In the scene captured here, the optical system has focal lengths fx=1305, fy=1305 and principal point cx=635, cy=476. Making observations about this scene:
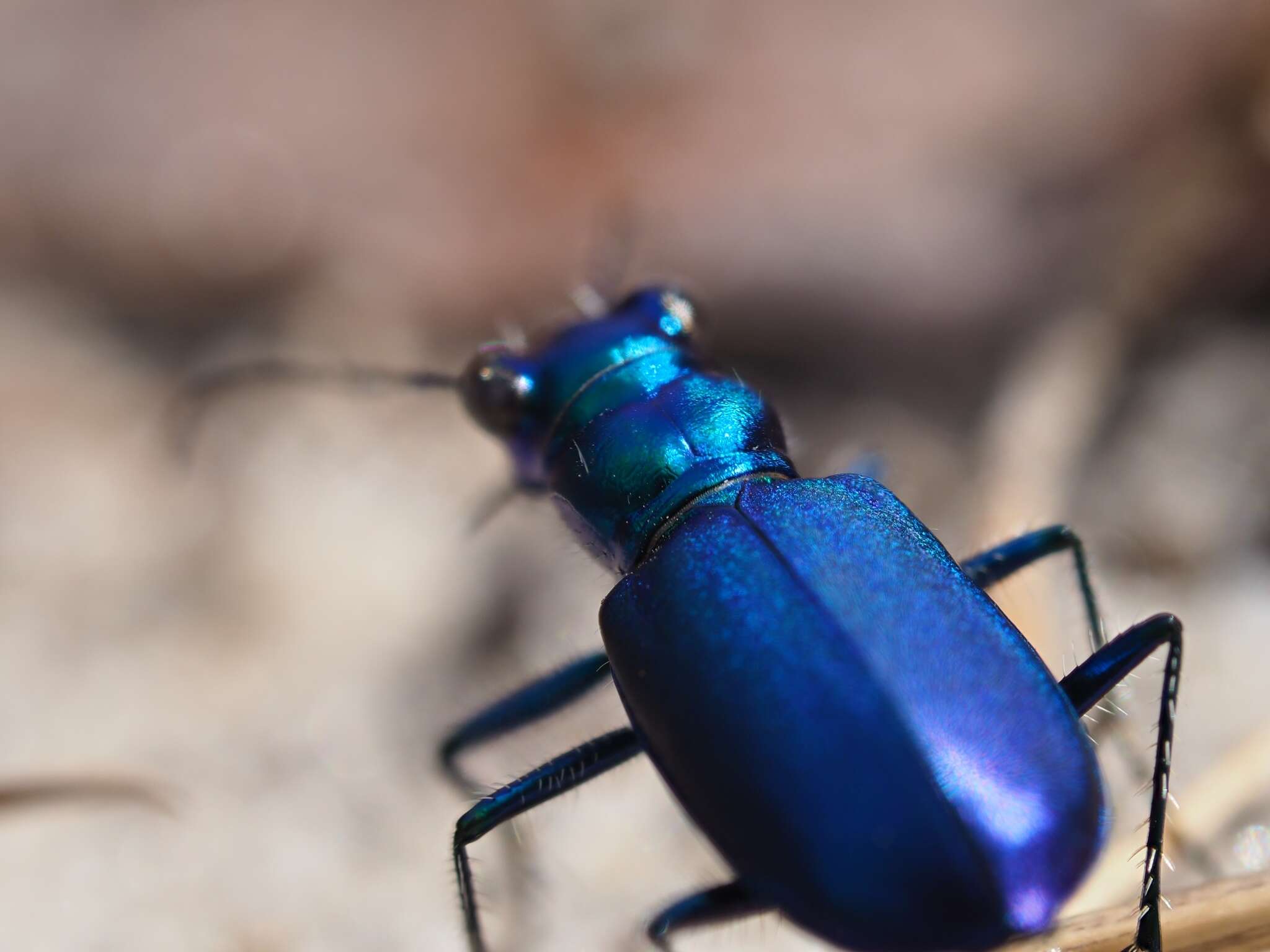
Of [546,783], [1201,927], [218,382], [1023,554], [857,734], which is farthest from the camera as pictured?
[218,382]

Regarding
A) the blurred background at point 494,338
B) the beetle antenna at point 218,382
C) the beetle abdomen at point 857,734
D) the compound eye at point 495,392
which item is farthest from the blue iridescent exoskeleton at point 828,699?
the beetle antenna at point 218,382

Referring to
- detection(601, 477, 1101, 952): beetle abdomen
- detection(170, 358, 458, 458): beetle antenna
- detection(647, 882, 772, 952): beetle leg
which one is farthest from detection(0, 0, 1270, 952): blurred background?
detection(601, 477, 1101, 952): beetle abdomen

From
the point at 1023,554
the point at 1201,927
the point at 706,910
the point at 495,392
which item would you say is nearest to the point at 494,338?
the point at 495,392

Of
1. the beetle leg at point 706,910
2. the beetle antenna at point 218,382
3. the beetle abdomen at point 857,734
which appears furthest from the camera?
the beetle antenna at point 218,382

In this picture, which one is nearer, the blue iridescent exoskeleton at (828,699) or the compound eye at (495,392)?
the blue iridescent exoskeleton at (828,699)

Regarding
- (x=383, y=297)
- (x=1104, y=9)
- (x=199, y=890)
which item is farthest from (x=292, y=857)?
(x=1104, y=9)

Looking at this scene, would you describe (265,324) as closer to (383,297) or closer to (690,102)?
(383,297)

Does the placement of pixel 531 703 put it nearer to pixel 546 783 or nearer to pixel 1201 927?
pixel 546 783

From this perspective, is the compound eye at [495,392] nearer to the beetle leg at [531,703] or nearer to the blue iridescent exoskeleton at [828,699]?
the blue iridescent exoskeleton at [828,699]
